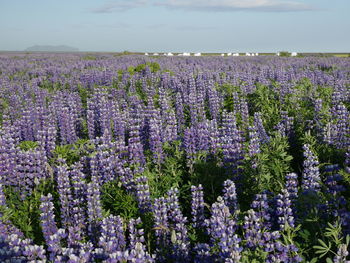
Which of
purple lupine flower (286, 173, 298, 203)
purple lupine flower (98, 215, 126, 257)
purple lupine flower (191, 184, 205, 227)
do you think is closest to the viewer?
purple lupine flower (98, 215, 126, 257)

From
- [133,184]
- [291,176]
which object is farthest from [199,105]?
[291,176]

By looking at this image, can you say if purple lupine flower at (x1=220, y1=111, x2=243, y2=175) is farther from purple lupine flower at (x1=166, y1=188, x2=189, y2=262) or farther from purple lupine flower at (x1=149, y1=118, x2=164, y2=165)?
purple lupine flower at (x1=166, y1=188, x2=189, y2=262)

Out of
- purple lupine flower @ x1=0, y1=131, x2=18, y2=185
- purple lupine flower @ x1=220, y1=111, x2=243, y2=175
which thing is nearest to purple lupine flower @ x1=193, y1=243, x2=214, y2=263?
purple lupine flower @ x1=220, y1=111, x2=243, y2=175

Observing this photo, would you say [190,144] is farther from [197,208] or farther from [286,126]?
[286,126]

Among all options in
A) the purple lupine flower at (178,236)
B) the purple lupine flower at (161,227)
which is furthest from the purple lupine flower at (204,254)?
the purple lupine flower at (161,227)

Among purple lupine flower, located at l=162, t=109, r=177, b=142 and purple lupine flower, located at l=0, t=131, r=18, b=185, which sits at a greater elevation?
purple lupine flower, located at l=162, t=109, r=177, b=142

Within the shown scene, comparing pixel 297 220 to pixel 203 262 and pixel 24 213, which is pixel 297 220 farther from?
pixel 24 213

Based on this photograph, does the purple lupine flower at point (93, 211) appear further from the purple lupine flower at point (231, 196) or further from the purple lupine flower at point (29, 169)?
the purple lupine flower at point (231, 196)

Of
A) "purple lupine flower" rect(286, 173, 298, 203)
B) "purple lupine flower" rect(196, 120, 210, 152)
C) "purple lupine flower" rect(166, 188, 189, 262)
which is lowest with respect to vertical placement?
"purple lupine flower" rect(166, 188, 189, 262)

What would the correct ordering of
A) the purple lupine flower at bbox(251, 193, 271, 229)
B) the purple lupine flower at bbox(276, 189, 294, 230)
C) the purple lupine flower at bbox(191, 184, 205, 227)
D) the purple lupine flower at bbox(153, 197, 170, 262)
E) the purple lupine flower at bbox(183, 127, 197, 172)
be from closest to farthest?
1. the purple lupine flower at bbox(276, 189, 294, 230)
2. the purple lupine flower at bbox(251, 193, 271, 229)
3. the purple lupine flower at bbox(153, 197, 170, 262)
4. the purple lupine flower at bbox(191, 184, 205, 227)
5. the purple lupine flower at bbox(183, 127, 197, 172)

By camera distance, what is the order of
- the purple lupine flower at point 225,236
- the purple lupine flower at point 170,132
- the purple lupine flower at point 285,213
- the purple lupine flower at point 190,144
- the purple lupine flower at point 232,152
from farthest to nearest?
the purple lupine flower at point 170,132 < the purple lupine flower at point 190,144 < the purple lupine flower at point 232,152 < the purple lupine flower at point 285,213 < the purple lupine flower at point 225,236

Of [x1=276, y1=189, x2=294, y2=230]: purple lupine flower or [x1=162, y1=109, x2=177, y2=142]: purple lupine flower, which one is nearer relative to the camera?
[x1=276, y1=189, x2=294, y2=230]: purple lupine flower

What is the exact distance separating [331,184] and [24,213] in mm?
3391

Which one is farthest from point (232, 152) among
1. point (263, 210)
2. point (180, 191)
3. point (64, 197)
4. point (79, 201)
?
point (64, 197)
